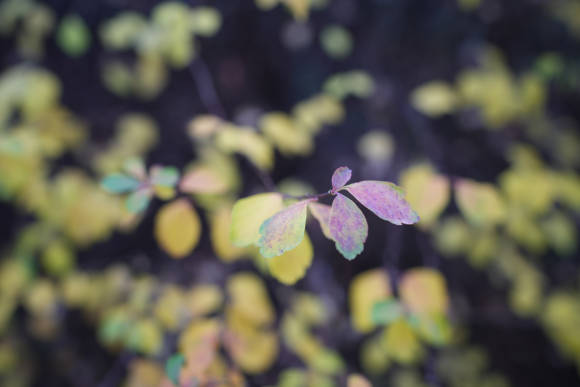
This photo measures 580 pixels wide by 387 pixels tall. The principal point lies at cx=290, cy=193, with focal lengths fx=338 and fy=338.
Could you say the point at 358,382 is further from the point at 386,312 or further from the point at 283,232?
the point at 283,232

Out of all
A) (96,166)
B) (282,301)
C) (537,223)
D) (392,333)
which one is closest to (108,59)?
(96,166)

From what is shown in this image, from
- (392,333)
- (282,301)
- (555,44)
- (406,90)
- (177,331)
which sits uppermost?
(555,44)

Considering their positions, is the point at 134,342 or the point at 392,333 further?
the point at 134,342

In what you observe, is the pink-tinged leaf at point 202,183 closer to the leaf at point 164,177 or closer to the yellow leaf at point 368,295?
the leaf at point 164,177

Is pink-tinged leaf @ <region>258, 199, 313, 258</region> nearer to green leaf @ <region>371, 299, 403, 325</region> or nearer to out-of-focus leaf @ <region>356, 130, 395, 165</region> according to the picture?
green leaf @ <region>371, 299, 403, 325</region>

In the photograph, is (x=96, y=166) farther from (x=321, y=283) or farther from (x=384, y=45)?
(x=384, y=45)

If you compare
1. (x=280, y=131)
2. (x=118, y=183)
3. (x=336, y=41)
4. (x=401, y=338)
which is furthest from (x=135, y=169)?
(x=336, y=41)

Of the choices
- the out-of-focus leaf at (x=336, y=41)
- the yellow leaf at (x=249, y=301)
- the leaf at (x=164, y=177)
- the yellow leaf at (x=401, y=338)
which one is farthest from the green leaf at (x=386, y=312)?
the out-of-focus leaf at (x=336, y=41)
